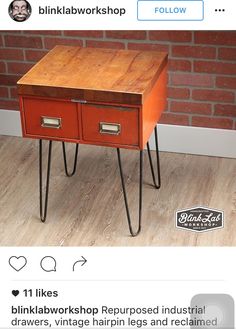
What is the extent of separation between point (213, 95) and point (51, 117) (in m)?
0.84

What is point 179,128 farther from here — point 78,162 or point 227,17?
point 227,17

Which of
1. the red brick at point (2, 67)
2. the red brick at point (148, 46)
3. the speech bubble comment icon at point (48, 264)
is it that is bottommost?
the red brick at point (2, 67)

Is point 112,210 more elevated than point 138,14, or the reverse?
point 138,14

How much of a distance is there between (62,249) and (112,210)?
45.1 inches

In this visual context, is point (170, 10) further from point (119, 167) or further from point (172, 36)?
point (172, 36)

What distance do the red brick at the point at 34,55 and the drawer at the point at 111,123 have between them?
2.69ft

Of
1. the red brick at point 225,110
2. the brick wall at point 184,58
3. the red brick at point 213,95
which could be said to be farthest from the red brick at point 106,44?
the red brick at point 225,110

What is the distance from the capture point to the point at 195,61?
2.64 m

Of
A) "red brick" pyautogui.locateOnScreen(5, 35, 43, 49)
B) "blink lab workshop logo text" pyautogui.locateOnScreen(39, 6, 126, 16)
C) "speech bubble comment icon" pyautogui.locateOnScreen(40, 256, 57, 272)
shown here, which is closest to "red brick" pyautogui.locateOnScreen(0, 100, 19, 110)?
"red brick" pyautogui.locateOnScreen(5, 35, 43, 49)

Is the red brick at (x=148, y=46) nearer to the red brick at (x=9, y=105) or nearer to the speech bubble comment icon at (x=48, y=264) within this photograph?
the red brick at (x=9, y=105)

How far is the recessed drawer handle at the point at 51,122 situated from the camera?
213cm

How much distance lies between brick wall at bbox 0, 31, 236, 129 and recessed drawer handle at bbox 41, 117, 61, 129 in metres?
0.70

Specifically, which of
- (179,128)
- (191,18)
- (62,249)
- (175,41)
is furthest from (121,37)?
(62,249)

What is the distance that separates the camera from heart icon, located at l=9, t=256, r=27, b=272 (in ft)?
4.32
